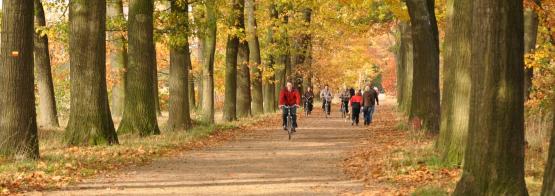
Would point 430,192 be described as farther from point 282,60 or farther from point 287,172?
point 282,60

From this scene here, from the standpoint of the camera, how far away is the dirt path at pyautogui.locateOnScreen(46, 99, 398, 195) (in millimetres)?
12156

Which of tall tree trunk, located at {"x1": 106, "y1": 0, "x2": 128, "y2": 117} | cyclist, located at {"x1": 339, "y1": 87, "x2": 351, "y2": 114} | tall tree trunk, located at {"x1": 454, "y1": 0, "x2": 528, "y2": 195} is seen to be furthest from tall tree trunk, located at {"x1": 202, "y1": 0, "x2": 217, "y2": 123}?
tall tree trunk, located at {"x1": 454, "y1": 0, "x2": 528, "y2": 195}

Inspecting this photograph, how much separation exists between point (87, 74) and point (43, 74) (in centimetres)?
955

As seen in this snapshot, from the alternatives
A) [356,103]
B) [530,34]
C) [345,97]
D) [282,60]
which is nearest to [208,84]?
[356,103]

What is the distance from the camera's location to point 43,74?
27.9 meters

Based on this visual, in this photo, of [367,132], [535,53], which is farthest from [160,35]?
[535,53]

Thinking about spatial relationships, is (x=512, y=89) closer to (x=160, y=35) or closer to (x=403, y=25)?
(x=160, y=35)

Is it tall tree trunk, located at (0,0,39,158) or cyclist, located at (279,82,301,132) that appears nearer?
tall tree trunk, located at (0,0,39,158)

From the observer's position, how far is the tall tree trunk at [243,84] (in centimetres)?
3741

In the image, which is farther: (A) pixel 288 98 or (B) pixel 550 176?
(A) pixel 288 98

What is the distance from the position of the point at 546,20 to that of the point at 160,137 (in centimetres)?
1176

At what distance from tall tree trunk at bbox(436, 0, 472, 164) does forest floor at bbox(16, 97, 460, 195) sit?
358mm

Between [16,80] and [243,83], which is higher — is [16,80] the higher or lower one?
the lower one

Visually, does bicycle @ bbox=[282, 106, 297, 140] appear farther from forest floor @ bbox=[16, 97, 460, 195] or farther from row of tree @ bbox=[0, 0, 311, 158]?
row of tree @ bbox=[0, 0, 311, 158]
